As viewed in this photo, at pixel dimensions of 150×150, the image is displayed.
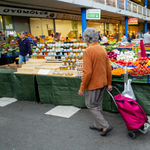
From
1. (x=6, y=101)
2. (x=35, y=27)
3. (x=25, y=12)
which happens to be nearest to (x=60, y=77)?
(x=6, y=101)

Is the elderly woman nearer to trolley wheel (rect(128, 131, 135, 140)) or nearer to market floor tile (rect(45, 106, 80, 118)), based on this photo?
trolley wheel (rect(128, 131, 135, 140))

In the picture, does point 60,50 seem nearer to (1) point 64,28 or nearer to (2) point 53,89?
(2) point 53,89

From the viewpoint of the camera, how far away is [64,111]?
15.1ft

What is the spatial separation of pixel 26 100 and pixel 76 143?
2.84 m

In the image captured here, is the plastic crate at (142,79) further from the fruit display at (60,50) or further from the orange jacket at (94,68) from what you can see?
the fruit display at (60,50)

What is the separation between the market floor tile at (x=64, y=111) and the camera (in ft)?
14.4

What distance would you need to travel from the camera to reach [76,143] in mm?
3188

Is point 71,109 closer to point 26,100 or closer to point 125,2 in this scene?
point 26,100

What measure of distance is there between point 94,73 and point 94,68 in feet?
0.28

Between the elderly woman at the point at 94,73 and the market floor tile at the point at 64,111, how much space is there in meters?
1.20

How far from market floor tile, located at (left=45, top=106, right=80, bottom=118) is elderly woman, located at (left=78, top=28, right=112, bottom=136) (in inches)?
47.1

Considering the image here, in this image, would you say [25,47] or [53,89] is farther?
[25,47]

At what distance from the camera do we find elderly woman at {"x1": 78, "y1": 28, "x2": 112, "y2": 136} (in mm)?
3047

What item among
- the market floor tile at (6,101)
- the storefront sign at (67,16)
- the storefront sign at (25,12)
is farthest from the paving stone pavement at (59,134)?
the storefront sign at (67,16)
